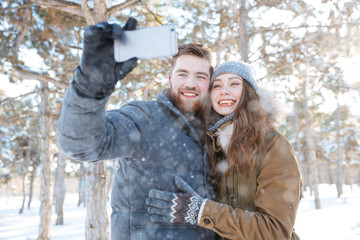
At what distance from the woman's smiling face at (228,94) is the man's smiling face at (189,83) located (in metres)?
0.19

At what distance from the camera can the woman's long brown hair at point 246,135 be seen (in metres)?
1.82

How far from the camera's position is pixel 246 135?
6.23ft

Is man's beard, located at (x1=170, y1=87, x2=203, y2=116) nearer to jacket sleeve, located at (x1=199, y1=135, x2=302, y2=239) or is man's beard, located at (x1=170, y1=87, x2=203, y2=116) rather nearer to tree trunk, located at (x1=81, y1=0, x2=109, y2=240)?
jacket sleeve, located at (x1=199, y1=135, x2=302, y2=239)

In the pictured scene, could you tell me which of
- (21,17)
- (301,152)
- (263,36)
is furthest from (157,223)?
(301,152)

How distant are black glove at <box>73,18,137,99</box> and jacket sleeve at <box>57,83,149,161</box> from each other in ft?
0.16

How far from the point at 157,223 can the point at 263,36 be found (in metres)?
8.68

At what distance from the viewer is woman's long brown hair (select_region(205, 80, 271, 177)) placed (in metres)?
1.82

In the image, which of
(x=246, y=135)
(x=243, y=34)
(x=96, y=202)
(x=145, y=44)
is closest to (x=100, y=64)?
(x=145, y=44)

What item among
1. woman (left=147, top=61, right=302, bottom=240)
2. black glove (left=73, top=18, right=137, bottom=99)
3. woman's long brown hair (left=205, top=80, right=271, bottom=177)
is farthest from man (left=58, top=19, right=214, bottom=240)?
woman's long brown hair (left=205, top=80, right=271, bottom=177)

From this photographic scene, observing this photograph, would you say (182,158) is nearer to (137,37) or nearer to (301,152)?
(137,37)

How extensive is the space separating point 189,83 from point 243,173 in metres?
0.93

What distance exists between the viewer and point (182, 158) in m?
1.85

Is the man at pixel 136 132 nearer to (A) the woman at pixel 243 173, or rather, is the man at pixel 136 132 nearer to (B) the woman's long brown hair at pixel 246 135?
(A) the woman at pixel 243 173

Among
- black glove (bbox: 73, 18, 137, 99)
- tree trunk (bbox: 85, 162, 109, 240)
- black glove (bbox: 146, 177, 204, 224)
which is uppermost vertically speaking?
black glove (bbox: 73, 18, 137, 99)
